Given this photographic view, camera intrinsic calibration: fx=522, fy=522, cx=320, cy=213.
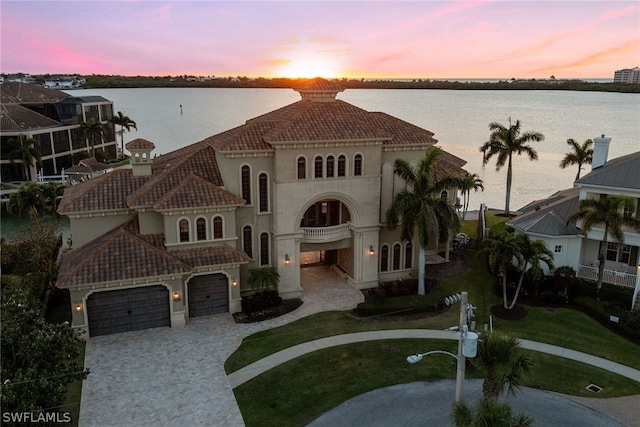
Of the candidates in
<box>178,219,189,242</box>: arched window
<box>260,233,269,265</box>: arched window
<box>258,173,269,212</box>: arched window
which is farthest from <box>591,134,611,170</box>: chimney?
<box>178,219,189,242</box>: arched window

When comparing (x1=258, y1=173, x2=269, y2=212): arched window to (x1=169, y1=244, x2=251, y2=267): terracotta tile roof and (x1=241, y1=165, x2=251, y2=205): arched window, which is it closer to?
(x1=241, y1=165, x2=251, y2=205): arched window

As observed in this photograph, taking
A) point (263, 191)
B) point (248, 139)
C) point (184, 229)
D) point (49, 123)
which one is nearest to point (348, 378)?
point (184, 229)

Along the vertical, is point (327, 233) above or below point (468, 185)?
below

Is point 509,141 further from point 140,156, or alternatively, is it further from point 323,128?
point 140,156

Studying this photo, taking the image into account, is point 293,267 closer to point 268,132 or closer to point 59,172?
point 268,132

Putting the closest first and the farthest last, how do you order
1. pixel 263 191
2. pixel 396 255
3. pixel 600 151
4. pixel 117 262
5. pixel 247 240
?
pixel 117 262, pixel 263 191, pixel 247 240, pixel 600 151, pixel 396 255

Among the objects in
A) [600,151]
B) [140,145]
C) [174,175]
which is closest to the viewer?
[174,175]

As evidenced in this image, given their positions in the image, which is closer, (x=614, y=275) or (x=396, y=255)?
(x=614, y=275)
